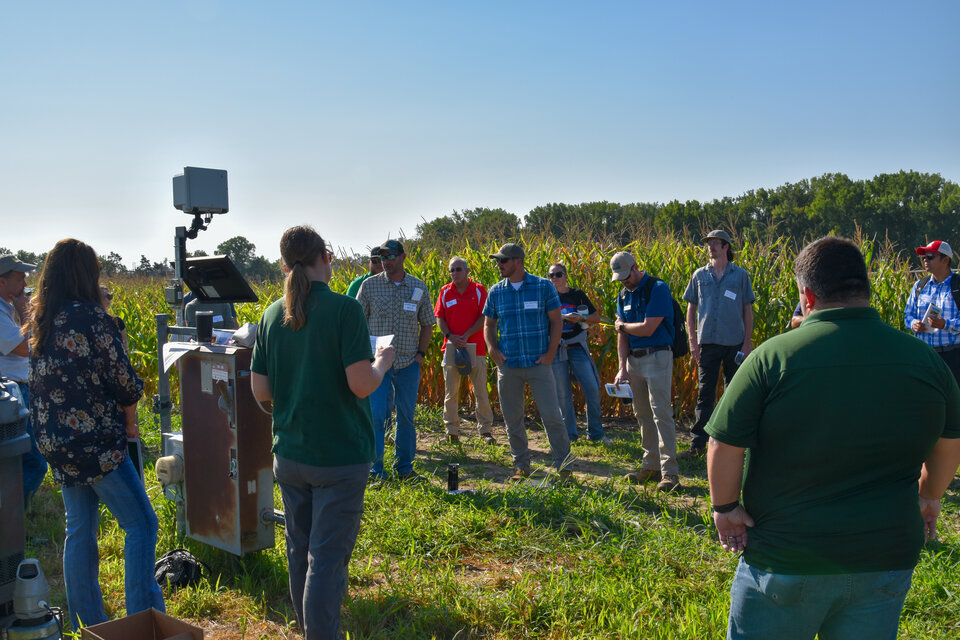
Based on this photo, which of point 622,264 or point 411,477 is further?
point 411,477

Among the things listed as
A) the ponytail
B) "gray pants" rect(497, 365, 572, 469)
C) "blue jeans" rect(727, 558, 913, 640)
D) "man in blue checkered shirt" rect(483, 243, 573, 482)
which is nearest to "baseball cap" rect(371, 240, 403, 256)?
"man in blue checkered shirt" rect(483, 243, 573, 482)

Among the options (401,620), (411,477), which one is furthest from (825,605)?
(411,477)

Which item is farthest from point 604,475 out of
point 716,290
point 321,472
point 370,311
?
point 321,472

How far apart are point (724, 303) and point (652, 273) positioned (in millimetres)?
2288

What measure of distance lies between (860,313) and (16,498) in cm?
357

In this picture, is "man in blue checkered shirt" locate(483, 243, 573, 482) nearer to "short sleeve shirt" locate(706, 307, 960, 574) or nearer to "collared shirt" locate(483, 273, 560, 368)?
"collared shirt" locate(483, 273, 560, 368)

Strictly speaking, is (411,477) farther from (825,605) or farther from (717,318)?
(825,605)

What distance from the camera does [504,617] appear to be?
12.1 ft

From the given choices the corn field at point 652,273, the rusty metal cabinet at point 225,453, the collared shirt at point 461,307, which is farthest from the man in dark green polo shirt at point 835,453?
the corn field at point 652,273

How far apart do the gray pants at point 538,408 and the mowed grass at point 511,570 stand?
441 millimetres

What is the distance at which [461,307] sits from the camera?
26.3ft

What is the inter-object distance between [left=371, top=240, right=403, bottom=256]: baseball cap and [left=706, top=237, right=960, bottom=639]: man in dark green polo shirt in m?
4.73

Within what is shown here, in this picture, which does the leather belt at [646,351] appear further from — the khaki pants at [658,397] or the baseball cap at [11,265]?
the baseball cap at [11,265]

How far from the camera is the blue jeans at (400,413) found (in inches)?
249
